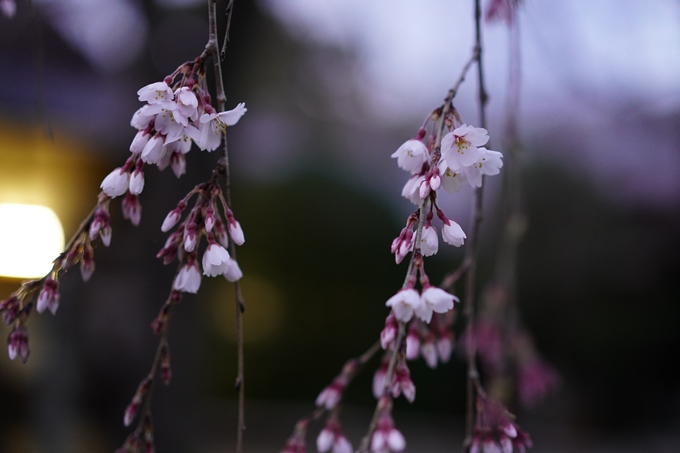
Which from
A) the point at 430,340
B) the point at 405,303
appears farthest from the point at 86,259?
the point at 430,340

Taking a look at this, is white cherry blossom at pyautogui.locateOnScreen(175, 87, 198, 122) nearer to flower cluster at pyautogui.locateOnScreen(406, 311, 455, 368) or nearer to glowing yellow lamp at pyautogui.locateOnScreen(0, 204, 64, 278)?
flower cluster at pyautogui.locateOnScreen(406, 311, 455, 368)

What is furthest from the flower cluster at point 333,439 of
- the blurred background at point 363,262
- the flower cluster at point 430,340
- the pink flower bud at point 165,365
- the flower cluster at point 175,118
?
the blurred background at point 363,262

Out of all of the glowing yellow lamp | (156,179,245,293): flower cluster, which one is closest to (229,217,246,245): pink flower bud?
(156,179,245,293): flower cluster

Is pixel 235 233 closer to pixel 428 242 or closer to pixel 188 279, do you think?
pixel 188 279

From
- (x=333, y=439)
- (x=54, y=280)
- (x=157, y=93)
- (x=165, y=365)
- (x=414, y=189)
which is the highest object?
(x=157, y=93)

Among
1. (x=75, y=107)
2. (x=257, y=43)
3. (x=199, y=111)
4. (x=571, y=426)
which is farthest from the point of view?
(x=571, y=426)

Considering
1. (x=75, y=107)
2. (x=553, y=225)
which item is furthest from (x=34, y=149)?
(x=553, y=225)

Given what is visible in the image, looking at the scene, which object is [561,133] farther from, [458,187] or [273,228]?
[458,187]
